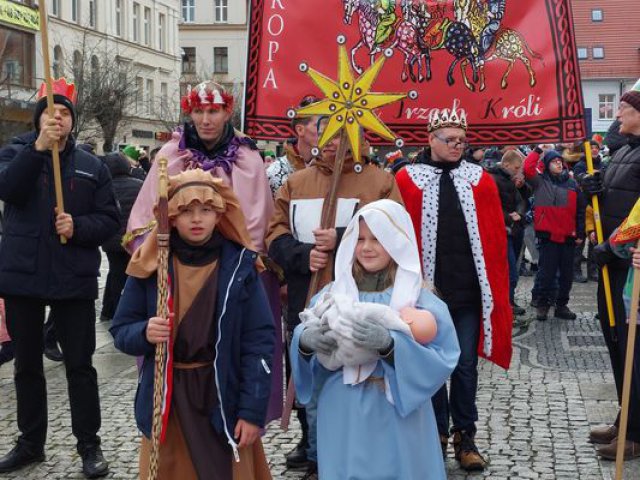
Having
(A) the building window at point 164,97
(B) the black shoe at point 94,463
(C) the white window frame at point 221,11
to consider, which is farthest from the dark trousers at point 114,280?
(C) the white window frame at point 221,11

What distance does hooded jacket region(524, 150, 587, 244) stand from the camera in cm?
1177

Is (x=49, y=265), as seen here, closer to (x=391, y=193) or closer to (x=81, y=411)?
(x=81, y=411)

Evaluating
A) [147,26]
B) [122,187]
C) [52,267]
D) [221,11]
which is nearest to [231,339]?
[52,267]

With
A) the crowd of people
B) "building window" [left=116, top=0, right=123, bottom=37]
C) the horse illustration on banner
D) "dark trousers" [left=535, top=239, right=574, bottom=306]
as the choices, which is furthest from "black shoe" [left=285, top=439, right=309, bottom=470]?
"building window" [left=116, top=0, right=123, bottom=37]

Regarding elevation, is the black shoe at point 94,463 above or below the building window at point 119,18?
below

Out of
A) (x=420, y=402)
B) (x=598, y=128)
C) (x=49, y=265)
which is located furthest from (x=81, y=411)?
(x=598, y=128)

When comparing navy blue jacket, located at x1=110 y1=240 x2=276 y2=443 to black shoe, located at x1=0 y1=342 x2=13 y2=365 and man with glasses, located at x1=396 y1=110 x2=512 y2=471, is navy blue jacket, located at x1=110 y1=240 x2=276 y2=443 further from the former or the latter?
black shoe, located at x1=0 y1=342 x2=13 y2=365

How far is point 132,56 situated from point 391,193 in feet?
155

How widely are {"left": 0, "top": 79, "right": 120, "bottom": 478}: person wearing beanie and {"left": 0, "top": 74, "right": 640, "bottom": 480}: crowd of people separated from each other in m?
0.01

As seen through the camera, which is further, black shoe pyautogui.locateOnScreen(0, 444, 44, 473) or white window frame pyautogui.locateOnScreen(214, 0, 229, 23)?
white window frame pyautogui.locateOnScreen(214, 0, 229, 23)

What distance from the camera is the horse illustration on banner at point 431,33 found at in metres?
6.16

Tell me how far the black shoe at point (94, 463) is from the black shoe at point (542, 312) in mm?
6668

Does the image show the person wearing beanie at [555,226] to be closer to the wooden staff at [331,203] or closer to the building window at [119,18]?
the wooden staff at [331,203]

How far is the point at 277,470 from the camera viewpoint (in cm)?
576
